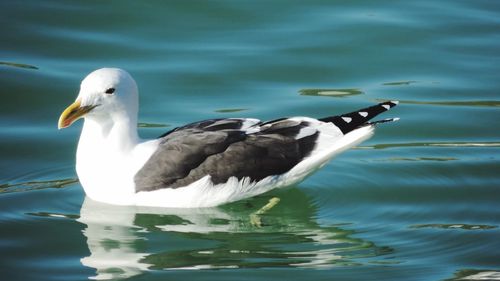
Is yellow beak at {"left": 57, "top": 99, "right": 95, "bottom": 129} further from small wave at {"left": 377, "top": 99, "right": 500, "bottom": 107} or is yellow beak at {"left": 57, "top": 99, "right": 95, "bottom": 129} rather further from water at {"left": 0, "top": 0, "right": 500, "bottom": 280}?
small wave at {"left": 377, "top": 99, "right": 500, "bottom": 107}

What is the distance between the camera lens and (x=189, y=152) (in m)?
8.98

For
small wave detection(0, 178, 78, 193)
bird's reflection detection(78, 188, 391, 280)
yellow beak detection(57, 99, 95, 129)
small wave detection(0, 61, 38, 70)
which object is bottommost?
bird's reflection detection(78, 188, 391, 280)

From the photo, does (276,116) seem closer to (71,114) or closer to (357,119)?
(357,119)

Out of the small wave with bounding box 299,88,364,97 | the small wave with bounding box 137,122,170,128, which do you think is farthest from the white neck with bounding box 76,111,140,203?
the small wave with bounding box 299,88,364,97

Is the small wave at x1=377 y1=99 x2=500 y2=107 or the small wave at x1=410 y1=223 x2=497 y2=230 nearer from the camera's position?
the small wave at x1=410 y1=223 x2=497 y2=230

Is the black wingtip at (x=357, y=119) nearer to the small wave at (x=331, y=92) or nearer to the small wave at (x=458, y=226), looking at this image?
the small wave at (x=458, y=226)

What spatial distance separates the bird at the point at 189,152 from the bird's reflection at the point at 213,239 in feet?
0.45

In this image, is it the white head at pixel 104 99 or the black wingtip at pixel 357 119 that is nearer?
the white head at pixel 104 99

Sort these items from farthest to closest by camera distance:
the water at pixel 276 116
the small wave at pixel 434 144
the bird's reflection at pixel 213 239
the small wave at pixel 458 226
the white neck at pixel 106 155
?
the small wave at pixel 434 144 < the white neck at pixel 106 155 < the small wave at pixel 458 226 < the water at pixel 276 116 < the bird's reflection at pixel 213 239

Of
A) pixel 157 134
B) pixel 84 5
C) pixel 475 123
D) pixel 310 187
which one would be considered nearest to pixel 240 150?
pixel 310 187

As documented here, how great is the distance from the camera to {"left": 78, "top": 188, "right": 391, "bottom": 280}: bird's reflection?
8.11 m

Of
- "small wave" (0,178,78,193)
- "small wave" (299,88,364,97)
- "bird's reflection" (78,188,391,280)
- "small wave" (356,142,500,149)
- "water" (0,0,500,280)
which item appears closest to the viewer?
"bird's reflection" (78,188,391,280)

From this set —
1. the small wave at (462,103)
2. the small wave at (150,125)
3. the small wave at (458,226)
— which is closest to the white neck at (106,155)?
the small wave at (150,125)

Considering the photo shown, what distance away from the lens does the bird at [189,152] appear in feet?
29.4
